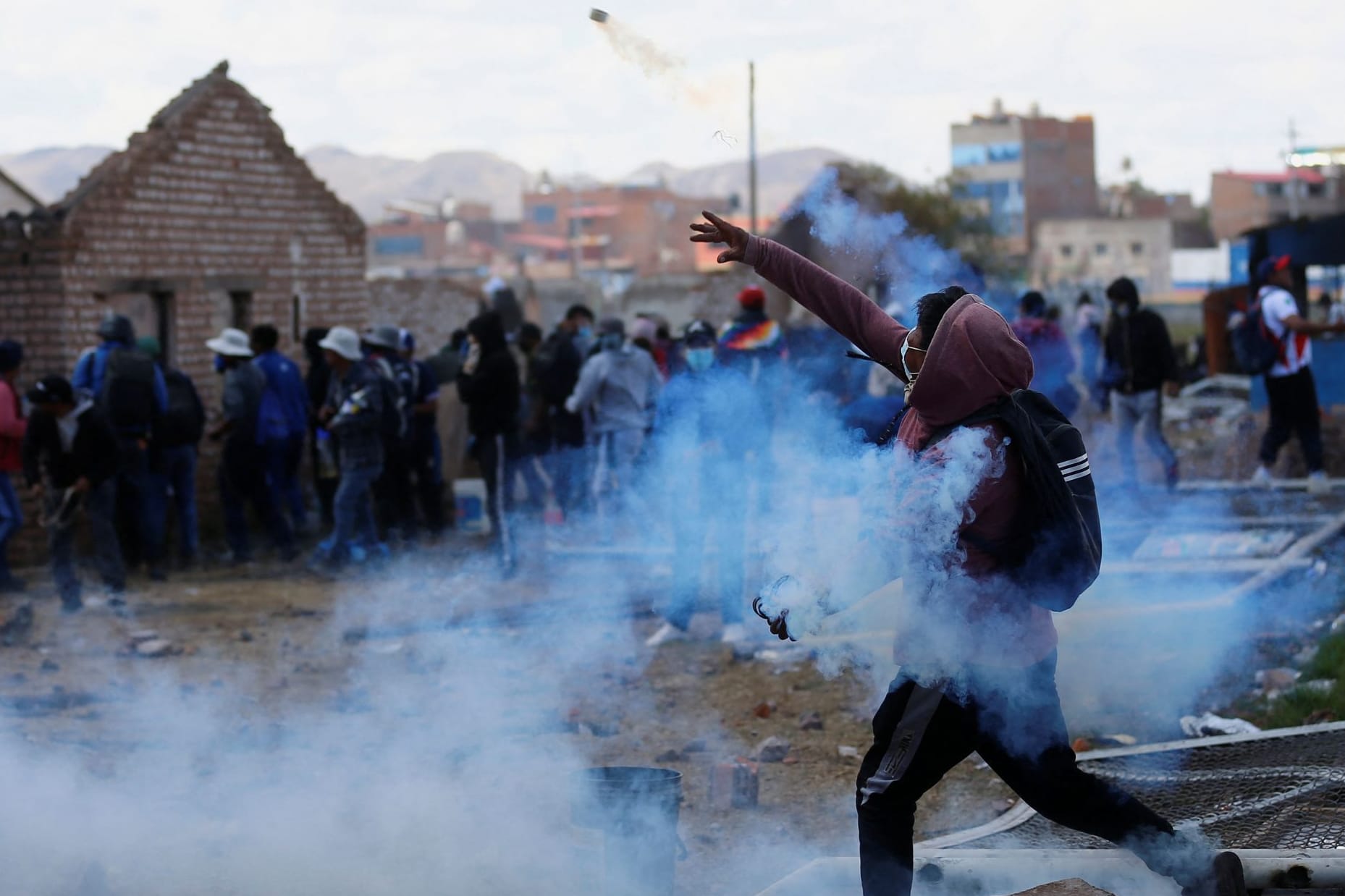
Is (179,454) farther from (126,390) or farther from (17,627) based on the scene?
(17,627)

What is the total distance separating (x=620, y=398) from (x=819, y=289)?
564 centimetres

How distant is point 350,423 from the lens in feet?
32.0

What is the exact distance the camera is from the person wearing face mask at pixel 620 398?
31.1ft

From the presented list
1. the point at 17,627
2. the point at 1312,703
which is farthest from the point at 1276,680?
the point at 17,627

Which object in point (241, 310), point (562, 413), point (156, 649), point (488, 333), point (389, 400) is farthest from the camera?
point (241, 310)

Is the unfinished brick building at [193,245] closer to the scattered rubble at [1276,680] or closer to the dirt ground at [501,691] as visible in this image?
the dirt ground at [501,691]

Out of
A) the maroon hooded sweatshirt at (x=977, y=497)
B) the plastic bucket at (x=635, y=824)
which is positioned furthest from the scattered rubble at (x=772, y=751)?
the maroon hooded sweatshirt at (x=977, y=497)

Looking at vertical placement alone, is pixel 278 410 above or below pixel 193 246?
below

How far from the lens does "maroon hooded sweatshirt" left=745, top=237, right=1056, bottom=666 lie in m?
3.30

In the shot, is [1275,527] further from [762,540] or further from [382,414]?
[382,414]

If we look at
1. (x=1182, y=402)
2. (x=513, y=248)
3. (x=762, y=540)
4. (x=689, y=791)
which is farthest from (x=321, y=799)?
(x=513, y=248)

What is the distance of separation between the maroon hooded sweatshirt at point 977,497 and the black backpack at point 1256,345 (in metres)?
8.00

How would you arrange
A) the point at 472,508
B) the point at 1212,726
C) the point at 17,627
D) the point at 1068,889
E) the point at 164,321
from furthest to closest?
the point at 164,321 → the point at 472,508 → the point at 17,627 → the point at 1212,726 → the point at 1068,889

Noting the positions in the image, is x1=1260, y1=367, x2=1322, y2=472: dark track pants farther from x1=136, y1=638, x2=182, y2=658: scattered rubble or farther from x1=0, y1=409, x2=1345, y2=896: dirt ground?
x1=136, y1=638, x2=182, y2=658: scattered rubble
